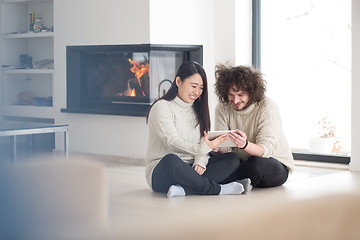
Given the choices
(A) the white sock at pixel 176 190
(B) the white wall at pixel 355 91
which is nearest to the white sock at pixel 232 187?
(A) the white sock at pixel 176 190

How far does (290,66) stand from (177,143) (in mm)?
1311

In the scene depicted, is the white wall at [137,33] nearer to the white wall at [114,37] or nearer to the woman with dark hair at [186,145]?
the white wall at [114,37]

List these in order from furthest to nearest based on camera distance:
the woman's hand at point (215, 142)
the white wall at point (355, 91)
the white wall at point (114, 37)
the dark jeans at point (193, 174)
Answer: the white wall at point (114, 37), the white wall at point (355, 91), the dark jeans at point (193, 174), the woman's hand at point (215, 142)

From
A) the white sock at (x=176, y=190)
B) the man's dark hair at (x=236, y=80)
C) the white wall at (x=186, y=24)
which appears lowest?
the white sock at (x=176, y=190)

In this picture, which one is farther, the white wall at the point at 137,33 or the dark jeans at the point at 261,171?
the white wall at the point at 137,33

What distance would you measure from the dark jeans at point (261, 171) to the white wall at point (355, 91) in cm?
78

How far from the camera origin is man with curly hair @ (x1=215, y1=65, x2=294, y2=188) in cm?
142

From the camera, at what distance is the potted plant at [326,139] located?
8.21 feet

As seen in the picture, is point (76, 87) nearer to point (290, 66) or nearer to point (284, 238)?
point (290, 66)

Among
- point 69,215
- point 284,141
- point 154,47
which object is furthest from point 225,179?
point 69,215

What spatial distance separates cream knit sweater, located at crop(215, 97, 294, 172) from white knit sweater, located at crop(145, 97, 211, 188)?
131mm

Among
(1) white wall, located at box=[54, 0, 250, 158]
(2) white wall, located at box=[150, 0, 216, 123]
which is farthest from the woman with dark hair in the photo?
(2) white wall, located at box=[150, 0, 216, 123]

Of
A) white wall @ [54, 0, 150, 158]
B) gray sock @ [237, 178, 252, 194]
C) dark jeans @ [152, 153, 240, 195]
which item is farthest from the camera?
white wall @ [54, 0, 150, 158]

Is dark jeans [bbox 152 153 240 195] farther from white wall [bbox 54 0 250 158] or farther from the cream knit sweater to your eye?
white wall [bbox 54 0 250 158]
